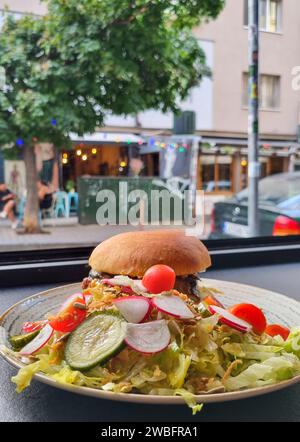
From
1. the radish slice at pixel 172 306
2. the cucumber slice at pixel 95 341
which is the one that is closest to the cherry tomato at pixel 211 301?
the radish slice at pixel 172 306

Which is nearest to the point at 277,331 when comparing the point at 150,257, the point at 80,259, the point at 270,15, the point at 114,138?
the point at 150,257

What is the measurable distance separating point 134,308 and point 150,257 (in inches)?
11.9

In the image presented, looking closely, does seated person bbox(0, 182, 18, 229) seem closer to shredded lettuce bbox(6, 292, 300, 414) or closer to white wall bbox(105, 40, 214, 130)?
white wall bbox(105, 40, 214, 130)

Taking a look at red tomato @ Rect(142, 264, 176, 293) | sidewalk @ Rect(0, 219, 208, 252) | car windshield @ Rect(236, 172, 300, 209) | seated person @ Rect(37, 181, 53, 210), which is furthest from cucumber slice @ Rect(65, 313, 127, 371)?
seated person @ Rect(37, 181, 53, 210)

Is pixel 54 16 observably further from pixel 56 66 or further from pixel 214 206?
pixel 214 206

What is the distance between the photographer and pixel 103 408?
481 millimetres

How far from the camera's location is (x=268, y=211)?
8.32 ft

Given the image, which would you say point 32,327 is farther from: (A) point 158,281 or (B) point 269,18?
(B) point 269,18

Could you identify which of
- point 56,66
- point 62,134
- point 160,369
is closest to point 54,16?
point 56,66

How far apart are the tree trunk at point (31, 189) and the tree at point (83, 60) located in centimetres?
1

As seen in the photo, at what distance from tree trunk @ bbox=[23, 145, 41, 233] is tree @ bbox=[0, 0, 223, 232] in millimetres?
13

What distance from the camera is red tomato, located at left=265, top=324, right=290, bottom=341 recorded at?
0.68 m

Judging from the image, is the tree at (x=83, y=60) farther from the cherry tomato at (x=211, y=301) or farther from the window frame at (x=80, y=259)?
the cherry tomato at (x=211, y=301)

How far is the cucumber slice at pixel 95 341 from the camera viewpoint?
506 millimetres
